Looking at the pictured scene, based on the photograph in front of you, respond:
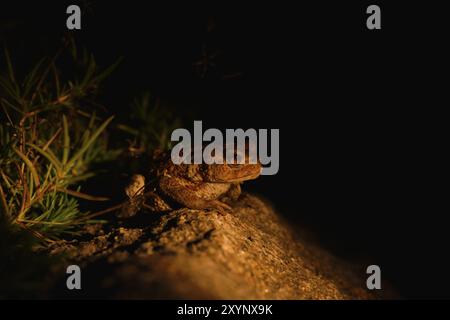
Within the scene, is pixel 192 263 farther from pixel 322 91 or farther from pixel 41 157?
pixel 322 91

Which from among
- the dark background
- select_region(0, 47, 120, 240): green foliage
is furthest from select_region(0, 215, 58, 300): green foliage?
the dark background

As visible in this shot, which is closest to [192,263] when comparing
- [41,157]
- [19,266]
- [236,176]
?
[19,266]

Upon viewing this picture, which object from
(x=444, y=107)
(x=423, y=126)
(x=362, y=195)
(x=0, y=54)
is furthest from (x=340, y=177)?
(x=0, y=54)

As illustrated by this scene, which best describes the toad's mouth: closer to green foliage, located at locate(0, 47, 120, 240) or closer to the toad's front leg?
the toad's front leg

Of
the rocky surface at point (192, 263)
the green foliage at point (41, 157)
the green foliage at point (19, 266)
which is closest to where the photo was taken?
the rocky surface at point (192, 263)

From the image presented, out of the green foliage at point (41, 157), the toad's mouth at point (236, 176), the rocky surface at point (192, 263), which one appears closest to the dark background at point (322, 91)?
the green foliage at point (41, 157)

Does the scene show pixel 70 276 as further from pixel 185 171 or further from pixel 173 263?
pixel 185 171

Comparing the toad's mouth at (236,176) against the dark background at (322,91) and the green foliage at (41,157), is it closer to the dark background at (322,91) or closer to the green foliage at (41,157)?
the green foliage at (41,157)
